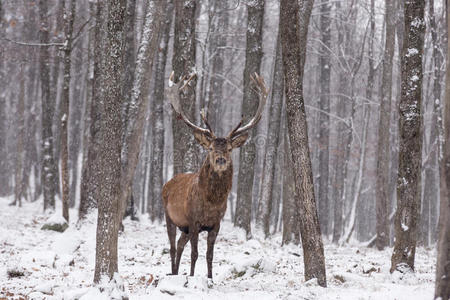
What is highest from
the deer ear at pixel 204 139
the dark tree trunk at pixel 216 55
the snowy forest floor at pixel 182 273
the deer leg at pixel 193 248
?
the dark tree trunk at pixel 216 55

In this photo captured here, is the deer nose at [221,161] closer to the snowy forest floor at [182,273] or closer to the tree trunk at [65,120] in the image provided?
the snowy forest floor at [182,273]

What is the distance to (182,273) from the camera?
10164 millimetres

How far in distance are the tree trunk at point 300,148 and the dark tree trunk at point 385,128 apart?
12060 mm

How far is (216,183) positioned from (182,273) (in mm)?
2530

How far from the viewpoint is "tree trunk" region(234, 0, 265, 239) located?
16.2 m

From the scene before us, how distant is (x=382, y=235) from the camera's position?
1948cm

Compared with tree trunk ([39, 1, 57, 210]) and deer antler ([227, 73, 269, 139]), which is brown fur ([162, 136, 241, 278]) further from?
tree trunk ([39, 1, 57, 210])

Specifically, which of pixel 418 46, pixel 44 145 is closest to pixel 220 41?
pixel 44 145

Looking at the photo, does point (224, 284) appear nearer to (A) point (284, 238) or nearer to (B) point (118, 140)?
(B) point (118, 140)

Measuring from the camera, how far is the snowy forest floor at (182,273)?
7.26m

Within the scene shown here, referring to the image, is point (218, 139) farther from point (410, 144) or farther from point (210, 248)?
point (410, 144)

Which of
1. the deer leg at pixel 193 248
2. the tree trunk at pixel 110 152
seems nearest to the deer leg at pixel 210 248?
the deer leg at pixel 193 248

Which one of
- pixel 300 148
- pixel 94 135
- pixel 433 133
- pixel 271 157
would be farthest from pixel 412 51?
pixel 433 133

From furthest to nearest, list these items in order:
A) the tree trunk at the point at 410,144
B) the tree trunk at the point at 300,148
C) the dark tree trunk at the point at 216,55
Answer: the dark tree trunk at the point at 216,55
the tree trunk at the point at 410,144
the tree trunk at the point at 300,148
